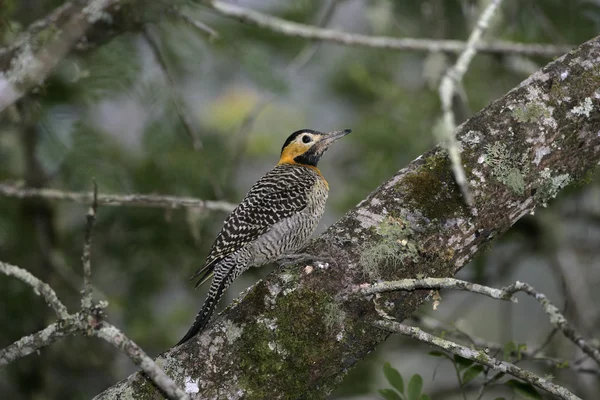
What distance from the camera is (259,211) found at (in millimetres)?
4566

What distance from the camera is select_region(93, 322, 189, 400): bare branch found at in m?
2.49

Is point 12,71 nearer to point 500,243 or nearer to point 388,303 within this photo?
point 388,303

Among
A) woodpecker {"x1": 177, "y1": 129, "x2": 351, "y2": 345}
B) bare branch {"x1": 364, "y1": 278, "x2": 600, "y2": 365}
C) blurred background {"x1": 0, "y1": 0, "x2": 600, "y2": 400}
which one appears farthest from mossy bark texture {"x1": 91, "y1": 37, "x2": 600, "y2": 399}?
blurred background {"x1": 0, "y1": 0, "x2": 600, "y2": 400}

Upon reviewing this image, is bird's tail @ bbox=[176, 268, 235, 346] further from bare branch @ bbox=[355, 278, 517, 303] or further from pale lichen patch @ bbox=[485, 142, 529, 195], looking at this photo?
pale lichen patch @ bbox=[485, 142, 529, 195]

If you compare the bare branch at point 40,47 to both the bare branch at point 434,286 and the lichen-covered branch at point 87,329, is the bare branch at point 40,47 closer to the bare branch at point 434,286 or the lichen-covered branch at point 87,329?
the lichen-covered branch at point 87,329

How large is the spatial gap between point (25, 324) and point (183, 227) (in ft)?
5.73

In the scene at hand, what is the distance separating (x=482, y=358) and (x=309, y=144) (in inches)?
119

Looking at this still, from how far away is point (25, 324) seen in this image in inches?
253

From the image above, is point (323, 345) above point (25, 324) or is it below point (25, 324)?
below

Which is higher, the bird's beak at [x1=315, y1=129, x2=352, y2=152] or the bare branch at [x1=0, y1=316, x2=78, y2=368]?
the bird's beak at [x1=315, y1=129, x2=352, y2=152]

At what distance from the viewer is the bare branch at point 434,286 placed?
2604 millimetres

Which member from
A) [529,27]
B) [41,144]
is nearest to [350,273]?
[41,144]

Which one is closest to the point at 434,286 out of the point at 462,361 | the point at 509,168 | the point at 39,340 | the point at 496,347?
the point at 509,168

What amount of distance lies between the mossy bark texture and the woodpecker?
3.19ft
